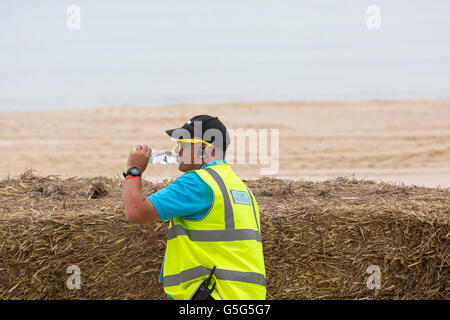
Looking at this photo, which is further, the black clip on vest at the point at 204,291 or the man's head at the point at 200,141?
the man's head at the point at 200,141

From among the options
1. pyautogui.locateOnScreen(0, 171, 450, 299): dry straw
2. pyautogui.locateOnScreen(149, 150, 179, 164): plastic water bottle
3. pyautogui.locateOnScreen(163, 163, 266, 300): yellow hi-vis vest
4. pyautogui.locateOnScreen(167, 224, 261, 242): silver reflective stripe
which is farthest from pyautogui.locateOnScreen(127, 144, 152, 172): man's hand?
pyautogui.locateOnScreen(0, 171, 450, 299): dry straw

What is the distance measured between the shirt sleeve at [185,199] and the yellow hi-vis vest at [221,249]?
0.12 feet

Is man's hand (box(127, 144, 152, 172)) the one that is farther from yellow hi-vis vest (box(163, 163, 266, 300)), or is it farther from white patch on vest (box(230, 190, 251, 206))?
white patch on vest (box(230, 190, 251, 206))

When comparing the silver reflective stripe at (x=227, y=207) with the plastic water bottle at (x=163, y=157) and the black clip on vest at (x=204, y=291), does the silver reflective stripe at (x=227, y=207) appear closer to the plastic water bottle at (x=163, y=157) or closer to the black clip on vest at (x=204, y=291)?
the black clip on vest at (x=204, y=291)

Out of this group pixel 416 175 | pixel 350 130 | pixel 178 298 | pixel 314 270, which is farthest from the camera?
pixel 350 130

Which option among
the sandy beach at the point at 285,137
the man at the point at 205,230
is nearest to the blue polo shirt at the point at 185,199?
the man at the point at 205,230

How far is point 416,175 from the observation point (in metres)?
15.6

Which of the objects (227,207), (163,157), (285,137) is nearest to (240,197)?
(227,207)

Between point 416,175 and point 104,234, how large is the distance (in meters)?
12.6

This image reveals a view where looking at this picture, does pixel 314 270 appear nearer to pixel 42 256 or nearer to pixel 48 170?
pixel 42 256

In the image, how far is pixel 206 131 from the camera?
3461 mm

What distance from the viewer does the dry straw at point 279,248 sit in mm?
4574

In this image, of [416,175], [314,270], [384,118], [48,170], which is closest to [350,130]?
[384,118]
